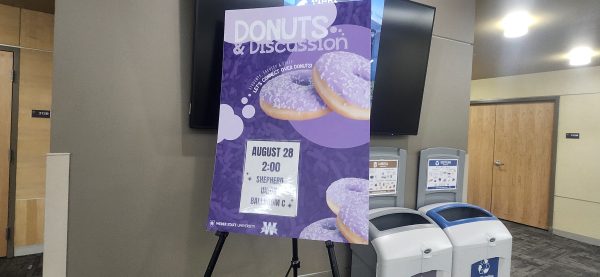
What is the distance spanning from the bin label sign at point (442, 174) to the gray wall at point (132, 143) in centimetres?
140

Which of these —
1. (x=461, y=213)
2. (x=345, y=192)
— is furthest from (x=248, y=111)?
(x=461, y=213)

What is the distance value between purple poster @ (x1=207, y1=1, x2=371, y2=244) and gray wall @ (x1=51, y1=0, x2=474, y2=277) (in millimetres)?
377

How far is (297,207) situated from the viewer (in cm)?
129

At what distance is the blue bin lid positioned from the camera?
6.23 feet

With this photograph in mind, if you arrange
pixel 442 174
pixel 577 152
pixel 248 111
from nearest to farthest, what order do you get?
pixel 248 111 < pixel 442 174 < pixel 577 152

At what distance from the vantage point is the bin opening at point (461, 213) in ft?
6.62

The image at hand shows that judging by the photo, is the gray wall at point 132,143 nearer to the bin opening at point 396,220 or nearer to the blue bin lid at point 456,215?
the bin opening at point 396,220

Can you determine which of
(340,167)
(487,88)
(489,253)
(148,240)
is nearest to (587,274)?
(489,253)

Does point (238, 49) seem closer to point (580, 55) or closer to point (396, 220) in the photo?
point (396, 220)

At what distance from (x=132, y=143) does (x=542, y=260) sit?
479cm

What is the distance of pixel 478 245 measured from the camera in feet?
5.95

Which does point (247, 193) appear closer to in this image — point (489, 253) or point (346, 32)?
point (346, 32)

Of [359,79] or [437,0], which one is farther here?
[437,0]

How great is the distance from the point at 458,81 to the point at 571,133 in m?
3.84
